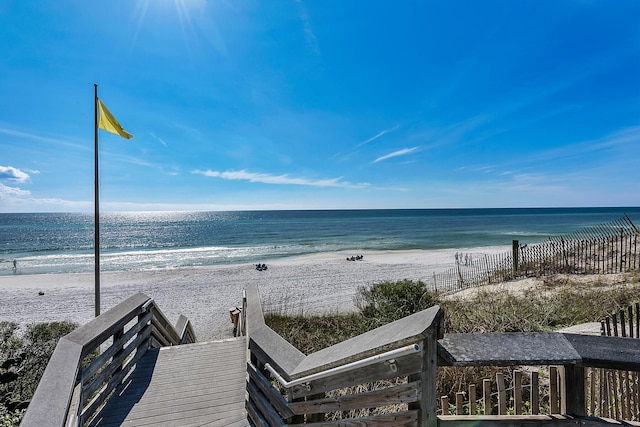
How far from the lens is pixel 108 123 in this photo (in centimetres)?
852

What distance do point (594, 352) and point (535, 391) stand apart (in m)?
0.47

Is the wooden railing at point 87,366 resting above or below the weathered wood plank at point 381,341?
below

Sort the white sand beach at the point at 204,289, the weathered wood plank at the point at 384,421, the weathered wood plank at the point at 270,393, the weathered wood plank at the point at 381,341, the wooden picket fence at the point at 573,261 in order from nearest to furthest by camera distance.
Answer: the weathered wood plank at the point at 381,341
the weathered wood plank at the point at 384,421
the weathered wood plank at the point at 270,393
the wooden picket fence at the point at 573,261
the white sand beach at the point at 204,289

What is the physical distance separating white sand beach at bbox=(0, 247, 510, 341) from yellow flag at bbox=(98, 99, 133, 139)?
6686mm

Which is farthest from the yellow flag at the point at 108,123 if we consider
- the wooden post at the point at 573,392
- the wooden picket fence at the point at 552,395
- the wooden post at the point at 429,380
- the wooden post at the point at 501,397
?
the wooden post at the point at 573,392

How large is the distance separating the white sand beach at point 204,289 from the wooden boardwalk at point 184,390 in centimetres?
556

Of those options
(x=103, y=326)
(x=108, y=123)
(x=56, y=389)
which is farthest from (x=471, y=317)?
(x=108, y=123)

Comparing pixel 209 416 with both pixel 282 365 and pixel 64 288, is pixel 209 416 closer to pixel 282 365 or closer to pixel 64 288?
pixel 282 365

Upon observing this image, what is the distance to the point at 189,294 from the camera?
1569cm

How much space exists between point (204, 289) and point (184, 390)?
45.2 feet

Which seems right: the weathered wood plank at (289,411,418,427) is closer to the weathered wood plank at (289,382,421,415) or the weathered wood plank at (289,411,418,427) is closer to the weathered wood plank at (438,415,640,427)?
the weathered wood plank at (289,382,421,415)

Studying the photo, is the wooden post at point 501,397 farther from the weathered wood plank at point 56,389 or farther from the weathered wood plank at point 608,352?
the weathered wood plank at point 56,389

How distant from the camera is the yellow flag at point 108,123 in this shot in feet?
26.9

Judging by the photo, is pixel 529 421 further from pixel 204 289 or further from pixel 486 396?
pixel 204 289
